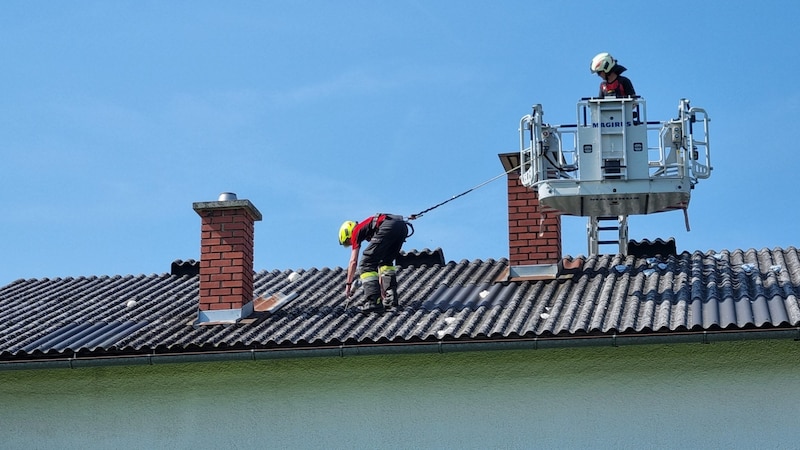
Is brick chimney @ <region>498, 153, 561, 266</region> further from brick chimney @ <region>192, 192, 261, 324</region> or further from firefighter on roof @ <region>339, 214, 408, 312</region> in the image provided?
brick chimney @ <region>192, 192, 261, 324</region>

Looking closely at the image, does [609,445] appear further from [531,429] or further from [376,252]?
[376,252]

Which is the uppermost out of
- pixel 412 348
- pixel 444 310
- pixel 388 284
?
pixel 388 284

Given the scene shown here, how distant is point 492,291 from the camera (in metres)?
15.7

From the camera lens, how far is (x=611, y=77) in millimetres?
16891

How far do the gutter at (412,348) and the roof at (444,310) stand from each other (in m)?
0.03

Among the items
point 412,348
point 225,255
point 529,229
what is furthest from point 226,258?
point 529,229

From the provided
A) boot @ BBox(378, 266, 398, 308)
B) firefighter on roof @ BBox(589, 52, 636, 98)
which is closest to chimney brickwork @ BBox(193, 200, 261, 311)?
boot @ BBox(378, 266, 398, 308)

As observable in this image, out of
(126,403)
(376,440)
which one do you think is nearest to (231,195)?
(126,403)

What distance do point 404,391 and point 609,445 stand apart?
6.72ft

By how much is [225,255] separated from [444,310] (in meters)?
2.73

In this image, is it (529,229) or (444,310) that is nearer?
(444,310)

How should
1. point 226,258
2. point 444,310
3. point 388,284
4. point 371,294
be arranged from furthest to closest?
point 226,258 → point 388,284 → point 371,294 → point 444,310

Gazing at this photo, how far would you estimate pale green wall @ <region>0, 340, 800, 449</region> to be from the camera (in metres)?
12.9

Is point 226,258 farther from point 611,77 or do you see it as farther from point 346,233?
point 611,77
